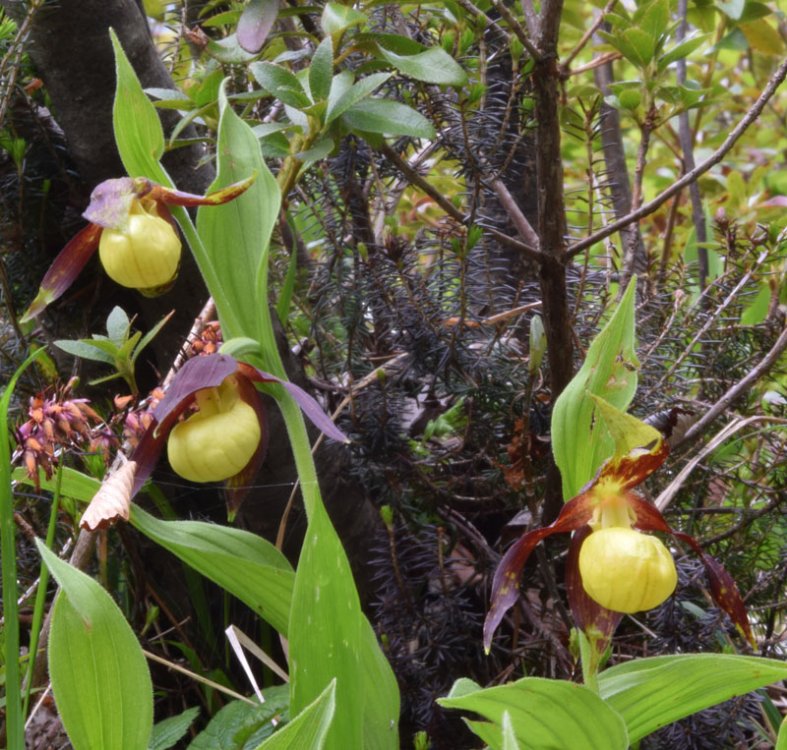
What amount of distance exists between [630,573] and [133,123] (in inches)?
21.3

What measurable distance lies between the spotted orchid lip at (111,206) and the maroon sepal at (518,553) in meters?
0.36

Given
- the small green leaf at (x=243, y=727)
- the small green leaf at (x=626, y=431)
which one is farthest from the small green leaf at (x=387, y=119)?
the small green leaf at (x=243, y=727)

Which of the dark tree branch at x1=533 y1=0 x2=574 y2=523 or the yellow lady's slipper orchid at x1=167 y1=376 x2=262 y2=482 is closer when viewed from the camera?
the yellow lady's slipper orchid at x1=167 y1=376 x2=262 y2=482

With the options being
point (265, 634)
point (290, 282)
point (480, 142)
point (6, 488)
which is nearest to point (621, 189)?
point (480, 142)

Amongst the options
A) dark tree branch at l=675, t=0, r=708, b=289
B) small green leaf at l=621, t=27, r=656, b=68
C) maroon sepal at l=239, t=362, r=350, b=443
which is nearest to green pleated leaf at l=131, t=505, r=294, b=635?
maroon sepal at l=239, t=362, r=350, b=443

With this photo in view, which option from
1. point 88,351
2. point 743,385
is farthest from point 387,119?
point 743,385

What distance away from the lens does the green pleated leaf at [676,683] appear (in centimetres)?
63

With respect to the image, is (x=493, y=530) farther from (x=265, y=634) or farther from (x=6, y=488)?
(x=6, y=488)

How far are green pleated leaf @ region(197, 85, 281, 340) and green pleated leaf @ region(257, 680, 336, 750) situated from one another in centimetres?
33

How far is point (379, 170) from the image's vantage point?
108 cm

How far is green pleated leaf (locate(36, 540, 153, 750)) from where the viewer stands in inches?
25.5

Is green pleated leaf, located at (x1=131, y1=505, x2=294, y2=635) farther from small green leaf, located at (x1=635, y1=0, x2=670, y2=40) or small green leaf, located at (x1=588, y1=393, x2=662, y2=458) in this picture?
small green leaf, located at (x1=635, y1=0, x2=670, y2=40)

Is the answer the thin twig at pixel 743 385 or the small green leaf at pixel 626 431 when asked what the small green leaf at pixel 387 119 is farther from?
the thin twig at pixel 743 385

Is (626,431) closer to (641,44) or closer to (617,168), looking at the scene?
(641,44)
